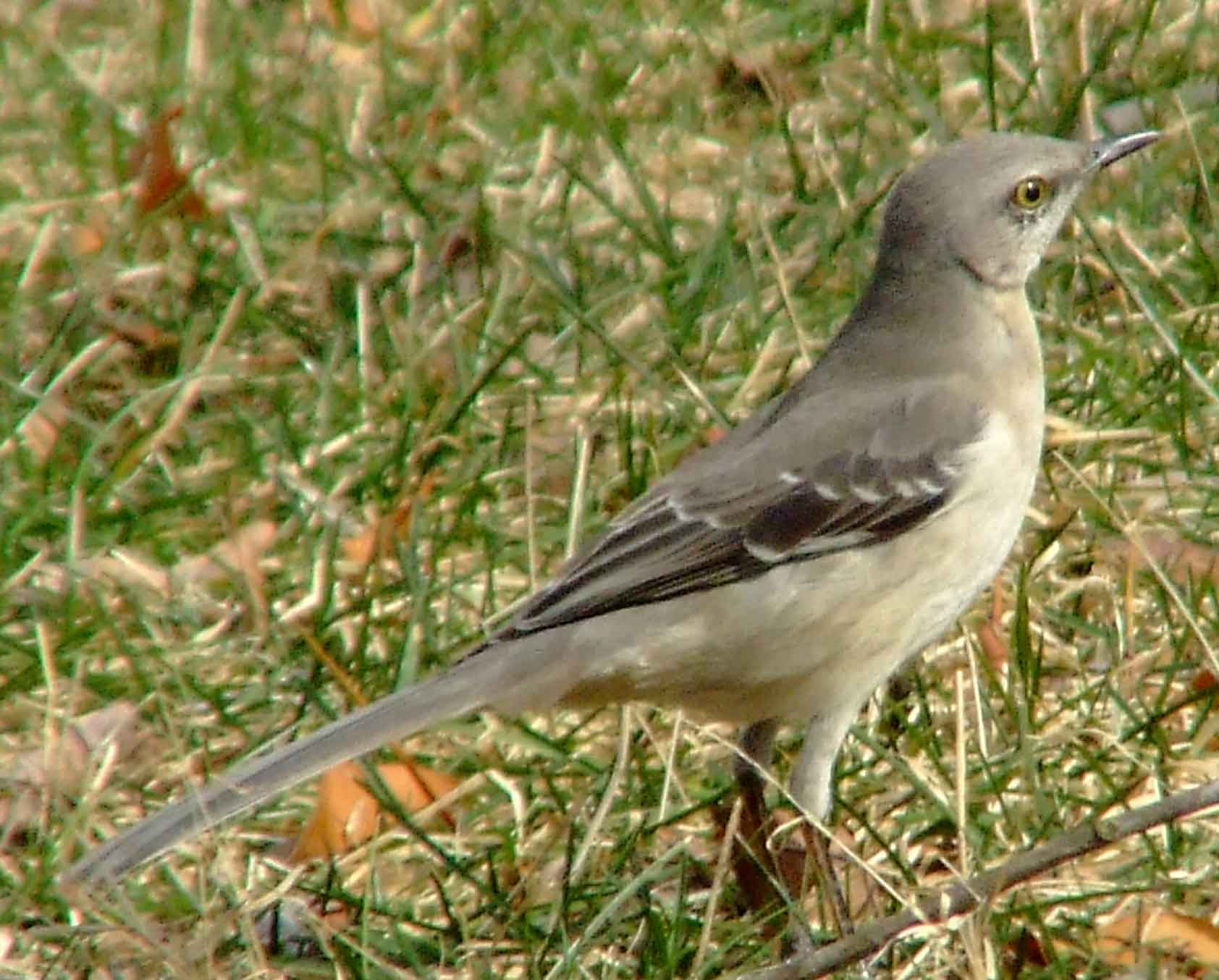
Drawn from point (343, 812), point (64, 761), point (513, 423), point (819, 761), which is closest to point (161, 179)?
point (513, 423)

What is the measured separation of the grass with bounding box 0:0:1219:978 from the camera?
188 inches

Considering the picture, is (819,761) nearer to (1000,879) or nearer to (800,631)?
(800,631)

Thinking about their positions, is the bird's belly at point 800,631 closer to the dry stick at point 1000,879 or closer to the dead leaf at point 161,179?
the dry stick at point 1000,879

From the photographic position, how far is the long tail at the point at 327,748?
4.31 m

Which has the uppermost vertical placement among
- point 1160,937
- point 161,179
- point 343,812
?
point 161,179

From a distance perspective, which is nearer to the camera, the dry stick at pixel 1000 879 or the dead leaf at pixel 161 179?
the dry stick at pixel 1000 879

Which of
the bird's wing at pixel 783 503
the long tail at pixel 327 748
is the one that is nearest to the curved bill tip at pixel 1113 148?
the bird's wing at pixel 783 503

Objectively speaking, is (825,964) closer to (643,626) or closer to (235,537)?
(643,626)

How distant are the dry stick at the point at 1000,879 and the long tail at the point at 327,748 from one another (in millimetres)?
875

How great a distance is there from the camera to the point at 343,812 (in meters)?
5.13

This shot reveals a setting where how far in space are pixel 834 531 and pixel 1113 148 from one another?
52.3 inches

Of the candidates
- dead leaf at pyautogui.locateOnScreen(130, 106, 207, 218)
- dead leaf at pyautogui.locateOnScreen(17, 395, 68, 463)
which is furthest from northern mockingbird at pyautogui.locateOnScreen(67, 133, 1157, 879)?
dead leaf at pyautogui.locateOnScreen(130, 106, 207, 218)

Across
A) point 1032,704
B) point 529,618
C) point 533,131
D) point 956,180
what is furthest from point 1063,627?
point 533,131

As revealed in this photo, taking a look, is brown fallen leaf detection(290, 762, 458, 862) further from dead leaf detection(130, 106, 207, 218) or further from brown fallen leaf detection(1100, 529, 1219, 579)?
dead leaf detection(130, 106, 207, 218)
